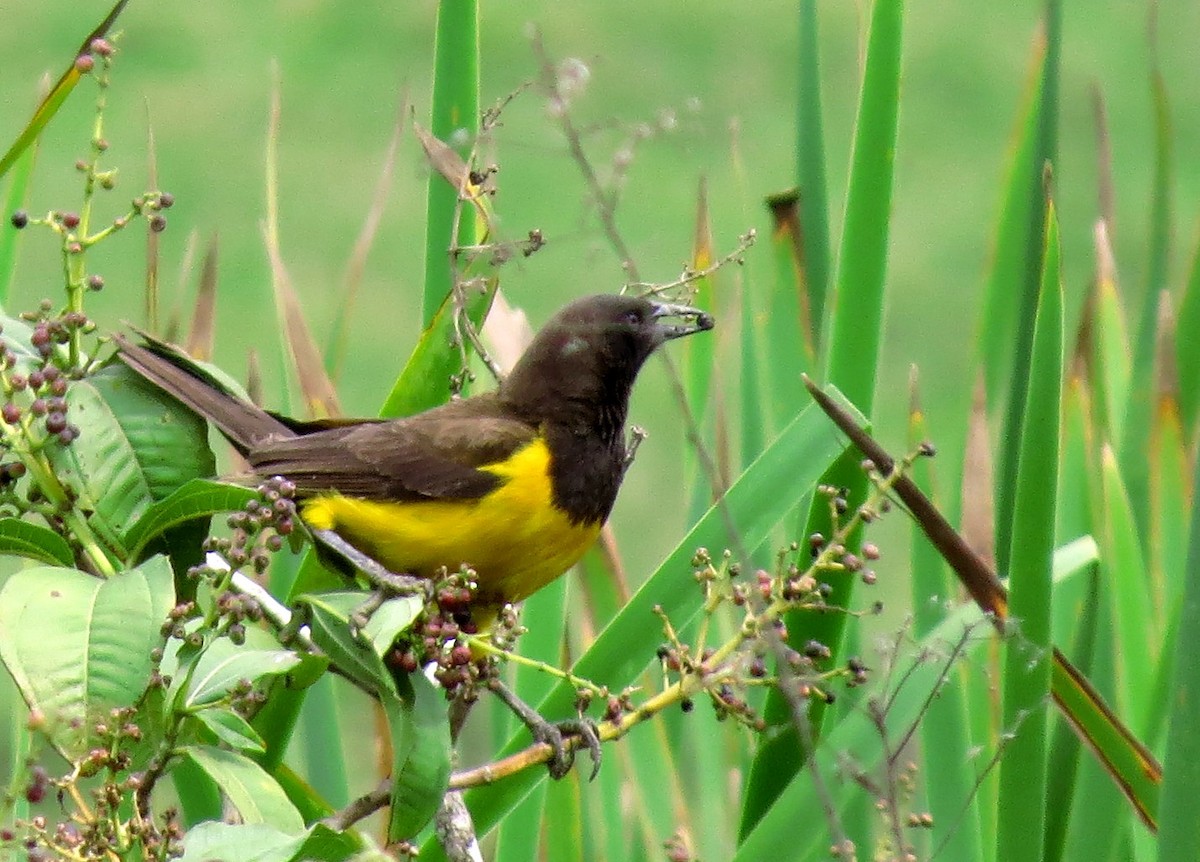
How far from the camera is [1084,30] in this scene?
323 inches

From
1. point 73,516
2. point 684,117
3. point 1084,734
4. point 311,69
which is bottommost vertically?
point 1084,734

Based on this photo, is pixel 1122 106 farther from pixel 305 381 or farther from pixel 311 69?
pixel 305 381

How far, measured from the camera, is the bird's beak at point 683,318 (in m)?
2.30

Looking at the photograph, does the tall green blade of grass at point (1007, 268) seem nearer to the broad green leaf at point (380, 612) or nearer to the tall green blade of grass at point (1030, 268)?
the tall green blade of grass at point (1030, 268)

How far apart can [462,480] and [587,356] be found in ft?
1.17

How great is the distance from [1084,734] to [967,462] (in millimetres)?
427

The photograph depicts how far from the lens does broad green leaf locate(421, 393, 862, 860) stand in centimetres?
182

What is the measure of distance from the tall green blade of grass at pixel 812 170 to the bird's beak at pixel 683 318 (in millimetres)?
159

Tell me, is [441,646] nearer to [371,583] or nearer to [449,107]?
[371,583]

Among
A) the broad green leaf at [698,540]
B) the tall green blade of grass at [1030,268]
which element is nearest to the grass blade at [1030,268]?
the tall green blade of grass at [1030,268]

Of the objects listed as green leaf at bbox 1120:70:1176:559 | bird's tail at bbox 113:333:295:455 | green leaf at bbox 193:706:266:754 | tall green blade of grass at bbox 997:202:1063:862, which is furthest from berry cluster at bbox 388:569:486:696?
green leaf at bbox 1120:70:1176:559

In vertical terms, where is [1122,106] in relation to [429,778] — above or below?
above

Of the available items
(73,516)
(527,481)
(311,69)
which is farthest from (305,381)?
(311,69)

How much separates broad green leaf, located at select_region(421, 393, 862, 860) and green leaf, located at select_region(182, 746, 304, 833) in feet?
1.39
